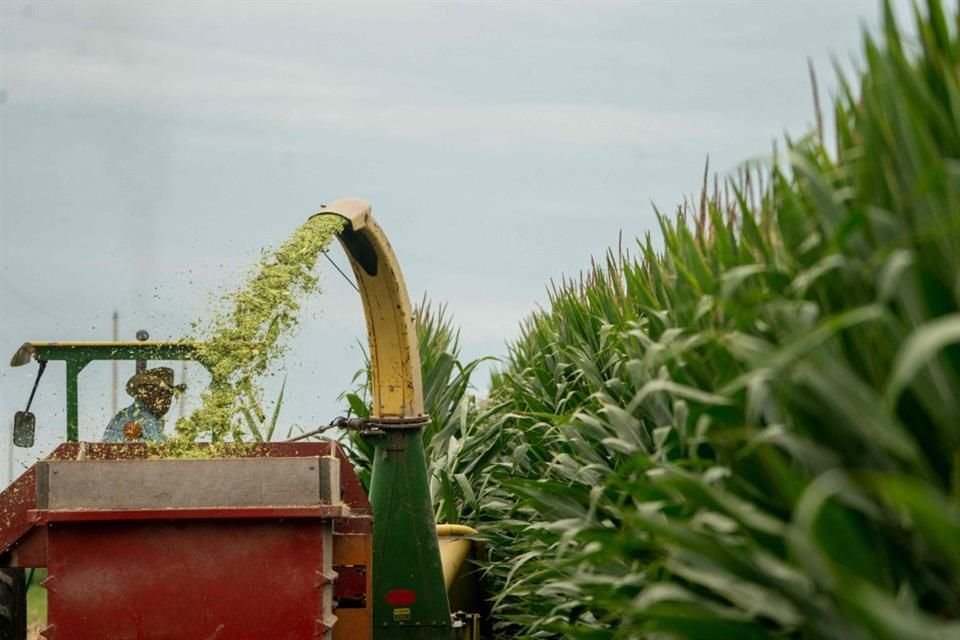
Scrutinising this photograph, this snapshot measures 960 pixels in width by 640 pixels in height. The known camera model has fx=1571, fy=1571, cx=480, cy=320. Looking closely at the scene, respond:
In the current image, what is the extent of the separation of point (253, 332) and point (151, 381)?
0.80 meters

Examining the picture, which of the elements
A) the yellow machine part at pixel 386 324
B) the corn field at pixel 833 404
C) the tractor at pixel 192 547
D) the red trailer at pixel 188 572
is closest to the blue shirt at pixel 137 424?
the yellow machine part at pixel 386 324

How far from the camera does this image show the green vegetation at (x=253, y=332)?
8633mm

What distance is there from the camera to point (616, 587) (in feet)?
15.8

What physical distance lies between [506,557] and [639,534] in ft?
19.1

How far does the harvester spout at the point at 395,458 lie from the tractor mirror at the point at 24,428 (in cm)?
200

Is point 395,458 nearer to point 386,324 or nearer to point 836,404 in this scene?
point 386,324

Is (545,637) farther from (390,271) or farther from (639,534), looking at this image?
(639,534)

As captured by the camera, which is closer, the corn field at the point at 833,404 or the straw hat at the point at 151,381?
the corn field at the point at 833,404

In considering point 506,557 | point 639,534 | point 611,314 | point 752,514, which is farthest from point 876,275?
point 506,557

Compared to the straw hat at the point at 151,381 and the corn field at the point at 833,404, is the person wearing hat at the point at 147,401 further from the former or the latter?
the corn field at the point at 833,404

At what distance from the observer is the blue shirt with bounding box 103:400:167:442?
362 inches

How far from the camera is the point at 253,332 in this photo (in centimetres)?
906

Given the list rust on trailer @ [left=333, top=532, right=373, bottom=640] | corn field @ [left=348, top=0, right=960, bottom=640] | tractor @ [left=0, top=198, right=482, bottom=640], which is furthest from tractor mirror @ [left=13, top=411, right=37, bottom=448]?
corn field @ [left=348, top=0, right=960, bottom=640]

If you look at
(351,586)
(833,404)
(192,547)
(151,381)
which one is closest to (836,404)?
(833,404)
